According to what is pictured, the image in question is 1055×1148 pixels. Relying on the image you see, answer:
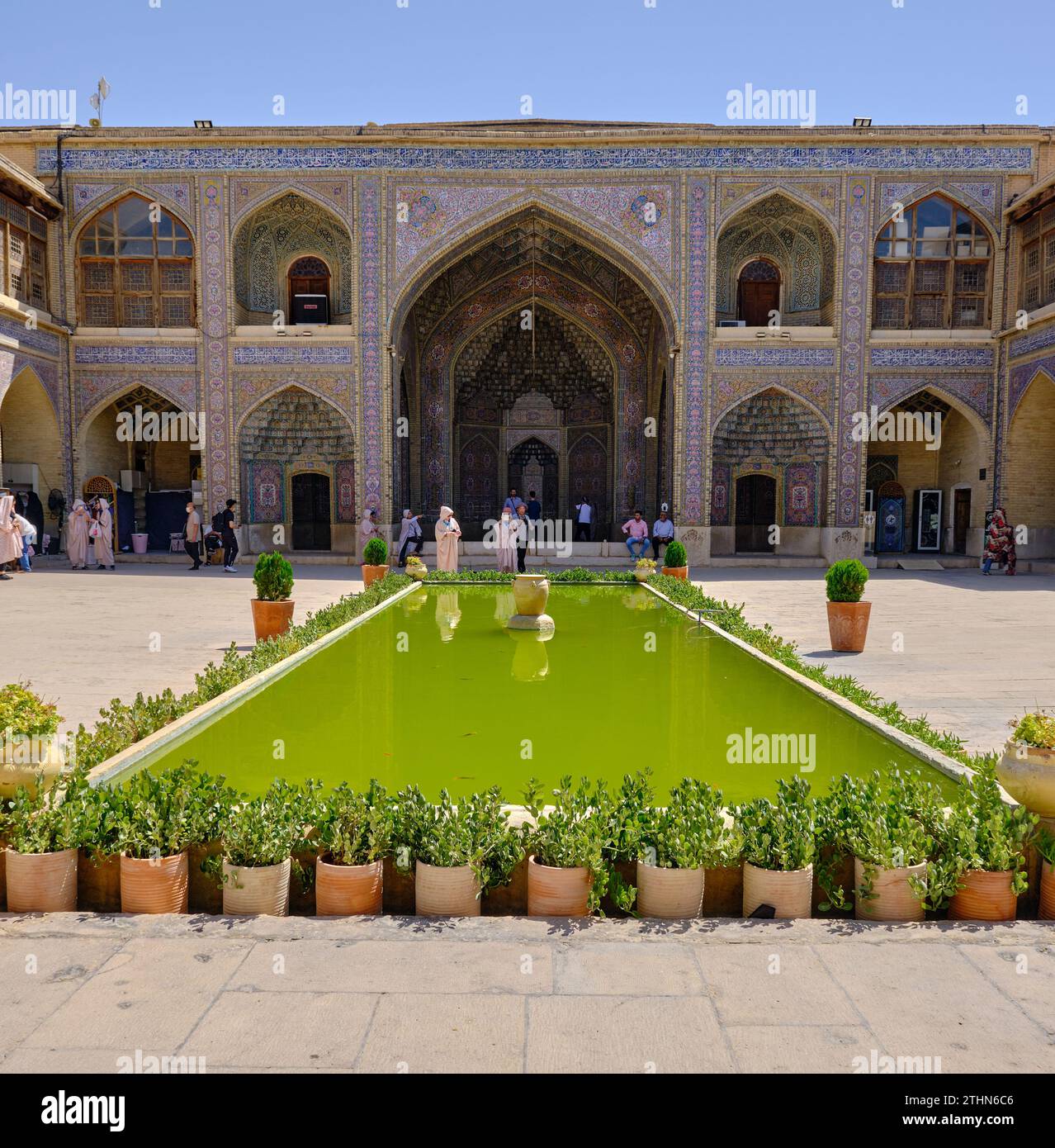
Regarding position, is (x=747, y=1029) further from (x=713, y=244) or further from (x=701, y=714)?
(x=713, y=244)

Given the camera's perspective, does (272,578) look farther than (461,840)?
Yes

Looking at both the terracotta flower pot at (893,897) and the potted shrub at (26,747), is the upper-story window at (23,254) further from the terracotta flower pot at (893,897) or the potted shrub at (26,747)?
the terracotta flower pot at (893,897)

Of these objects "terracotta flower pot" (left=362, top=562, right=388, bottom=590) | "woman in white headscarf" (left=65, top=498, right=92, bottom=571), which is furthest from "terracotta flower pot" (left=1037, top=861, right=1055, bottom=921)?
"woman in white headscarf" (left=65, top=498, right=92, bottom=571)

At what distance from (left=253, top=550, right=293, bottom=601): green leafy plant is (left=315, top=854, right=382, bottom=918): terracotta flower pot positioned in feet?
15.6

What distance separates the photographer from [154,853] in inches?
110

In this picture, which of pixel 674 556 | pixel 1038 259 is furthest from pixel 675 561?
pixel 1038 259

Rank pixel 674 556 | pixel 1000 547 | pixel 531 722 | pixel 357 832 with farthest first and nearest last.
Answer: pixel 1000 547, pixel 674 556, pixel 531 722, pixel 357 832

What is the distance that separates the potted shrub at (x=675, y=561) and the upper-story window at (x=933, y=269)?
740 cm

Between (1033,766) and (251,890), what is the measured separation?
249 centimetres

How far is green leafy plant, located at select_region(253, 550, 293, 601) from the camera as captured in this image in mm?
7277

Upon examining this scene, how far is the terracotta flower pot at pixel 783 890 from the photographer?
276 centimetres

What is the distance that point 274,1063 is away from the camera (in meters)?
1.96

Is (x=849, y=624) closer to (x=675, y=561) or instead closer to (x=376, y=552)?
(x=675, y=561)
